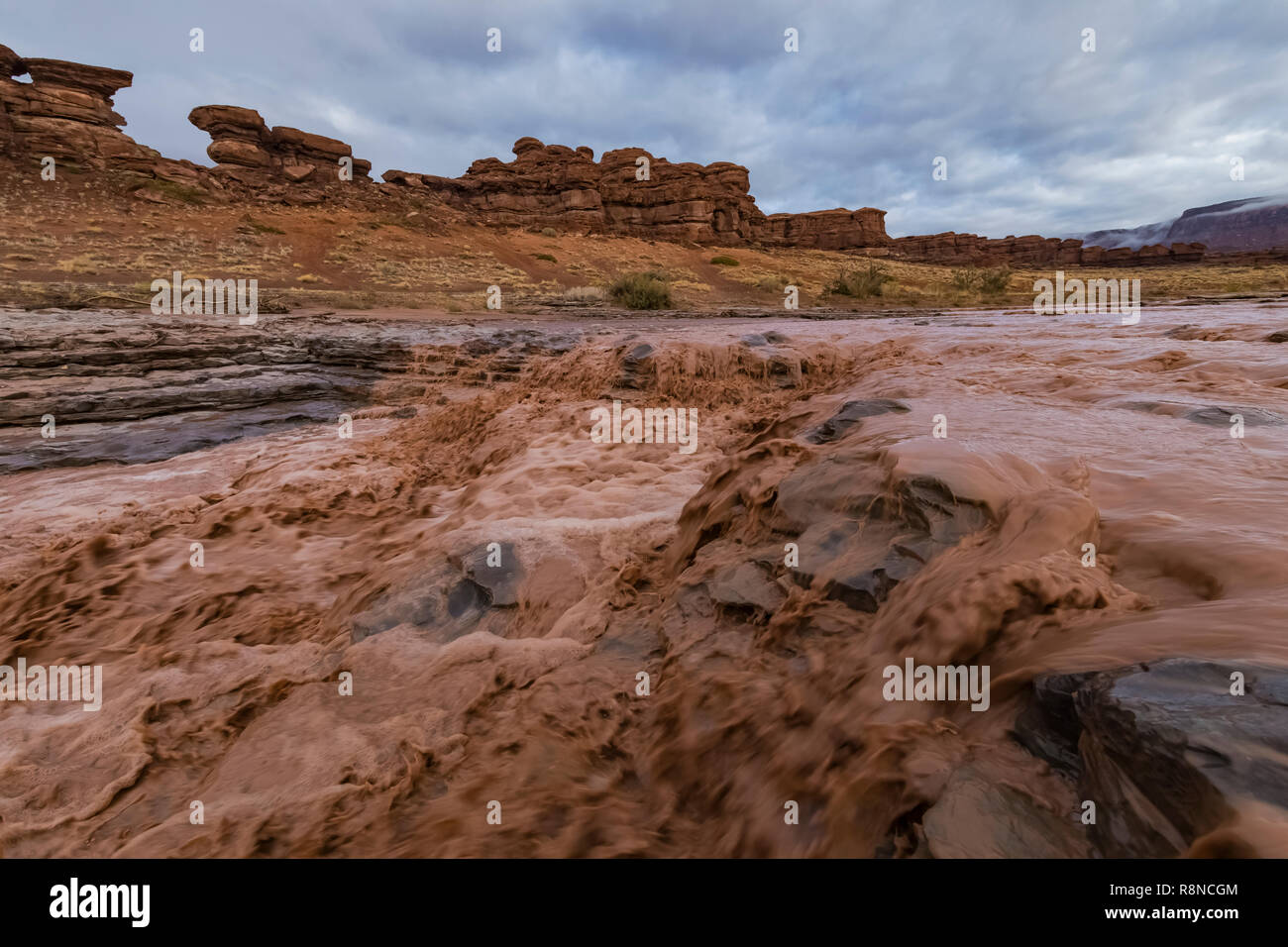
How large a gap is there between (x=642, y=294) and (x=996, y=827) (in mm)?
18255

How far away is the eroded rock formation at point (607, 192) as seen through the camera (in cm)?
4831

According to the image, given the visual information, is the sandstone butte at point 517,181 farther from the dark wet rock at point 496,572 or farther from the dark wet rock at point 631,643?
the dark wet rock at point 631,643

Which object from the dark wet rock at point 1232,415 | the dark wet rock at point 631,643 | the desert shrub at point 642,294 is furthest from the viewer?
the desert shrub at point 642,294

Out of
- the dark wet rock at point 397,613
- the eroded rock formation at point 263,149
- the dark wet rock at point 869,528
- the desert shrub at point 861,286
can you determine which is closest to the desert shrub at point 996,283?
the desert shrub at point 861,286

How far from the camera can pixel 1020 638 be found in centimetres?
175

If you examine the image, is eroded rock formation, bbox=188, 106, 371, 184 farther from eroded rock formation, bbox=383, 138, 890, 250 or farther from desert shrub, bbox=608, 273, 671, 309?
desert shrub, bbox=608, 273, 671, 309

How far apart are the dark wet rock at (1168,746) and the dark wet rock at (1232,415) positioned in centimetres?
298

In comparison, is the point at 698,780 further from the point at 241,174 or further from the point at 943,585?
the point at 241,174

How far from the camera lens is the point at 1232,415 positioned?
3412mm

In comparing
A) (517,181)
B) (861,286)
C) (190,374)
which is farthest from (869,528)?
(517,181)

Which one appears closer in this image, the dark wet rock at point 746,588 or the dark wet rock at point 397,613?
the dark wet rock at point 746,588

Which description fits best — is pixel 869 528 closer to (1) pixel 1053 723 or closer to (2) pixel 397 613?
(1) pixel 1053 723
